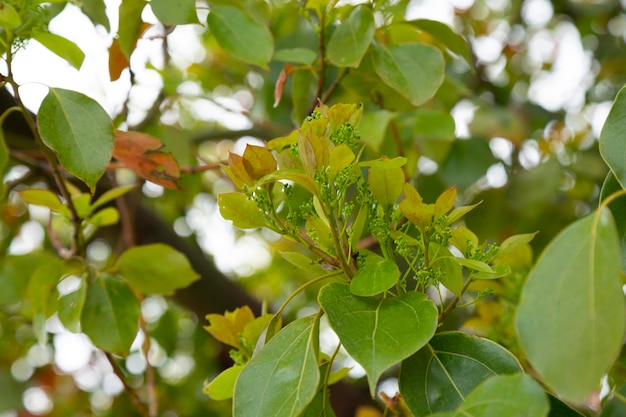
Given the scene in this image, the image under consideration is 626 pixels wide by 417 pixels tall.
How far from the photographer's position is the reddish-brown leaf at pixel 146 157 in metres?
0.75

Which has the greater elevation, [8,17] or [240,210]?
[8,17]

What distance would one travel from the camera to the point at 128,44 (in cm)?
76

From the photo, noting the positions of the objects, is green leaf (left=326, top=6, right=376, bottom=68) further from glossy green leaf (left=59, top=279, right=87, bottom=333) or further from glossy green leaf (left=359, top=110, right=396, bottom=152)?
glossy green leaf (left=59, top=279, right=87, bottom=333)

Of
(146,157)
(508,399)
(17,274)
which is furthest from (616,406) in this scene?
(17,274)

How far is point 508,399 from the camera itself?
0.41m

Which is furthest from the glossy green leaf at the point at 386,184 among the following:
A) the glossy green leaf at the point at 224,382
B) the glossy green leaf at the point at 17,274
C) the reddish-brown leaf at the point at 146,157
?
the glossy green leaf at the point at 17,274

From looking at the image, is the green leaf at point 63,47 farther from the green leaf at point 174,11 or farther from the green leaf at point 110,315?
the green leaf at point 110,315

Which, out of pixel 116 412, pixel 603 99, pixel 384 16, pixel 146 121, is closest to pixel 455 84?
pixel 384 16

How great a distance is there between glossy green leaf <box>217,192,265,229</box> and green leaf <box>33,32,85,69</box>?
0.89ft

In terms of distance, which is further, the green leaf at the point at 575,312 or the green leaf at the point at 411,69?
the green leaf at the point at 411,69

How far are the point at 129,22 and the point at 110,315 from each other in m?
0.31

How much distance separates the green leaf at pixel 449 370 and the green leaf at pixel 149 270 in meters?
0.36

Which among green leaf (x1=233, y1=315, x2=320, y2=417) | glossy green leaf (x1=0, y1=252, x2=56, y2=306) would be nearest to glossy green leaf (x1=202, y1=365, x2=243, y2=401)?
green leaf (x1=233, y1=315, x2=320, y2=417)

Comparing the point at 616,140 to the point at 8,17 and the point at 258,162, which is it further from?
the point at 8,17
